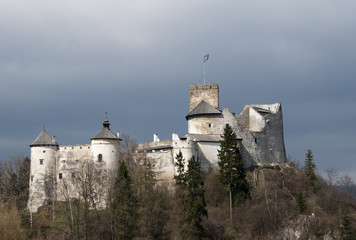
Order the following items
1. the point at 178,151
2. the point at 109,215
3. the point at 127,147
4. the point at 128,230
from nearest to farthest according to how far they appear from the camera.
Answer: the point at 128,230
the point at 109,215
the point at 178,151
the point at 127,147

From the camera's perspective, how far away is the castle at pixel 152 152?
69312mm

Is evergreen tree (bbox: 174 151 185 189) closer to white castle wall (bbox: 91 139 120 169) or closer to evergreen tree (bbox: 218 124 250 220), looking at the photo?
evergreen tree (bbox: 218 124 250 220)

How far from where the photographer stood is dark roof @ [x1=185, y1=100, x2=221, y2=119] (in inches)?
2992

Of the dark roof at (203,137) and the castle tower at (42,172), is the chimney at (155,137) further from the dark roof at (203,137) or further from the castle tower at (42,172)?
the castle tower at (42,172)

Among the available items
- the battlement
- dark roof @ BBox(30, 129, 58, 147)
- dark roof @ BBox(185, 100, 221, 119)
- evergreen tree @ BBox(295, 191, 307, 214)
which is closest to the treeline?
evergreen tree @ BBox(295, 191, 307, 214)

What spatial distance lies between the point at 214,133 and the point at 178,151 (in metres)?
7.58

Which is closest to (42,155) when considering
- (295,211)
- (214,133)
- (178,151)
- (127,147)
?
(127,147)

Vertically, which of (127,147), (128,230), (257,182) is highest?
(127,147)

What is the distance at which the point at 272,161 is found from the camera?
3009 inches

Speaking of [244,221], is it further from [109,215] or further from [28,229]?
[28,229]

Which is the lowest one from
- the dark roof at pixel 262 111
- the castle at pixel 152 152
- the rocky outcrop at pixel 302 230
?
the rocky outcrop at pixel 302 230

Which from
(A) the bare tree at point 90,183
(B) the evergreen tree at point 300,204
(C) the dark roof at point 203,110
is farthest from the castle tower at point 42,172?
(B) the evergreen tree at point 300,204

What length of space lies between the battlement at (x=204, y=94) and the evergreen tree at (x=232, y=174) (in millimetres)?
13813

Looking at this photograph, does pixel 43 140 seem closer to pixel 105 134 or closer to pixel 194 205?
pixel 105 134
